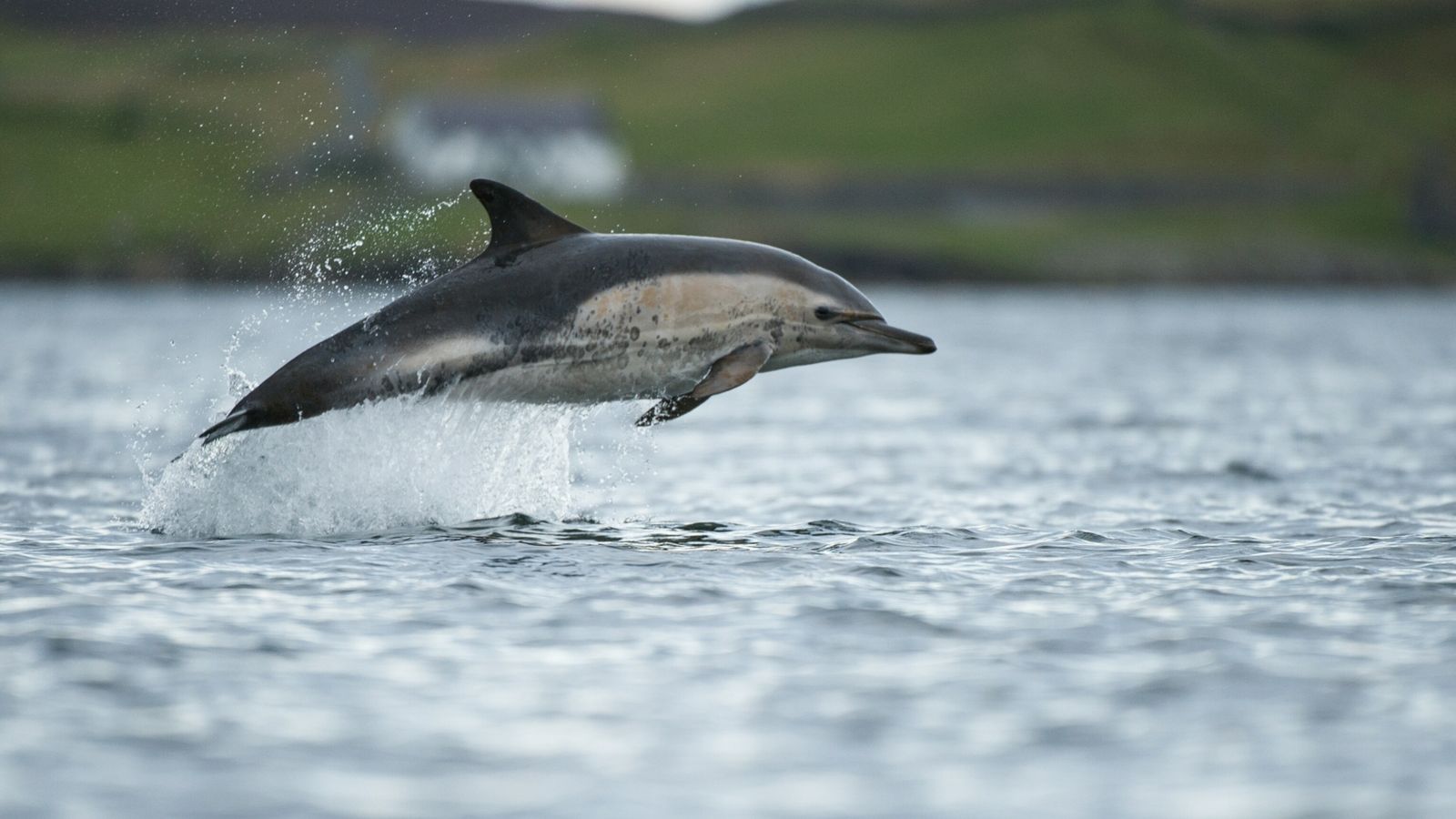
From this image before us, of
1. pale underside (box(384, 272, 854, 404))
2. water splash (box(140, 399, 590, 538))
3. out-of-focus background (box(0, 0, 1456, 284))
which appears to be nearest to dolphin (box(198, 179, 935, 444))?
pale underside (box(384, 272, 854, 404))

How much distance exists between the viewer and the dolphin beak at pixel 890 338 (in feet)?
47.4

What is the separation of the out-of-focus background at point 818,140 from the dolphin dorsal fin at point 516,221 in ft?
226

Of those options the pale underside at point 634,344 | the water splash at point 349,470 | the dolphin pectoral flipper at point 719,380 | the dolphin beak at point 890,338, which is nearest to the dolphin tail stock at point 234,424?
the water splash at point 349,470

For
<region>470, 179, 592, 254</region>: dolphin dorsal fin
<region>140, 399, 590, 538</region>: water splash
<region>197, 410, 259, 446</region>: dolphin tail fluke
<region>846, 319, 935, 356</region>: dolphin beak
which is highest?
<region>470, 179, 592, 254</region>: dolphin dorsal fin

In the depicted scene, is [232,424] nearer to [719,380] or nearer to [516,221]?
[516,221]

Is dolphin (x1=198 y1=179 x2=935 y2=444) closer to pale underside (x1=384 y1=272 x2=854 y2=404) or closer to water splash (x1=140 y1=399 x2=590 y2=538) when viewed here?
pale underside (x1=384 y1=272 x2=854 y2=404)

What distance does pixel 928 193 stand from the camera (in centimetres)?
13175

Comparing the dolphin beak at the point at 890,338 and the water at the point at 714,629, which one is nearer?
the water at the point at 714,629

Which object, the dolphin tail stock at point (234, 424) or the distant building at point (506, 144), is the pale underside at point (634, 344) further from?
the distant building at point (506, 144)

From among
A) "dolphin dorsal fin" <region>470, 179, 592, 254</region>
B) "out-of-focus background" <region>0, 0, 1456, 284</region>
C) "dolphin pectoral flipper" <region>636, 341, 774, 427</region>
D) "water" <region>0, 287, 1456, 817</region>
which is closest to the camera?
"water" <region>0, 287, 1456, 817</region>

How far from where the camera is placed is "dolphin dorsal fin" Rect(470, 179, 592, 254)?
1373 centimetres

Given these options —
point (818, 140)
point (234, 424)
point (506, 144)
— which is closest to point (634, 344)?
point (234, 424)

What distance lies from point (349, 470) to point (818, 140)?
4966 inches

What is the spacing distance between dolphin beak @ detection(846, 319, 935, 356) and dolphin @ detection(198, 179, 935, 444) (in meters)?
0.01
